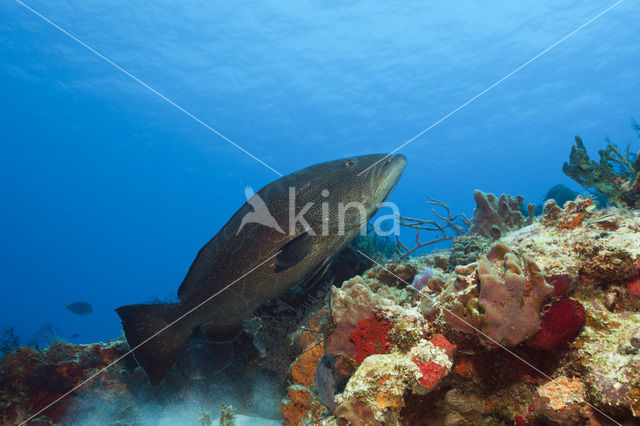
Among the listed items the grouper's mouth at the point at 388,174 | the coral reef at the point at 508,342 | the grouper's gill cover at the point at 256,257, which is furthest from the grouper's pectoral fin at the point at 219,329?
the grouper's mouth at the point at 388,174

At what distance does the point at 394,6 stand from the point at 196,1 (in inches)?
985

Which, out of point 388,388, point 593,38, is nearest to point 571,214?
point 388,388

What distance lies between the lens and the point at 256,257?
4.15 m

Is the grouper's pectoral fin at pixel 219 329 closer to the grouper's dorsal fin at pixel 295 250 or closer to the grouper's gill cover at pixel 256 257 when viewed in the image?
the grouper's gill cover at pixel 256 257

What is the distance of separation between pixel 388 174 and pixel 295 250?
1.66m

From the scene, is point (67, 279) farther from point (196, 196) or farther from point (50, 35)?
point (50, 35)

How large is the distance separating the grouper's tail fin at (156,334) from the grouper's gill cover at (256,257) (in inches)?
0.5

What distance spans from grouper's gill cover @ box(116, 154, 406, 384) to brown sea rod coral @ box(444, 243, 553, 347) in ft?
7.68

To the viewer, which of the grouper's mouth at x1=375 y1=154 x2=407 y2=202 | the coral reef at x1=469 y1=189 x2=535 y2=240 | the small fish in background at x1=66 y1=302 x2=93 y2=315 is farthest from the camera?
the small fish in background at x1=66 y1=302 x2=93 y2=315

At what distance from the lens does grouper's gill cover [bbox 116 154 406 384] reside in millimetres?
4109

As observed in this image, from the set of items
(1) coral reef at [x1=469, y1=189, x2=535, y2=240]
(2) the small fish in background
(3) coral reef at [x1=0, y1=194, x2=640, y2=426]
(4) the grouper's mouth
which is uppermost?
(2) the small fish in background

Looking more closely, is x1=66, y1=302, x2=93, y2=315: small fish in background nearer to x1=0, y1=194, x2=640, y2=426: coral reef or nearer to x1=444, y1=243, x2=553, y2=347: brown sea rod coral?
x1=0, y1=194, x2=640, y2=426: coral reef

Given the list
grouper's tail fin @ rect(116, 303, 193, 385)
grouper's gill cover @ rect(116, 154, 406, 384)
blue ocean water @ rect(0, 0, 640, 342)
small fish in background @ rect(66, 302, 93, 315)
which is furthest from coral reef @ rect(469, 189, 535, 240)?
small fish in background @ rect(66, 302, 93, 315)

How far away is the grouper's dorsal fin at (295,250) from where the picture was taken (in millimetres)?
3844
